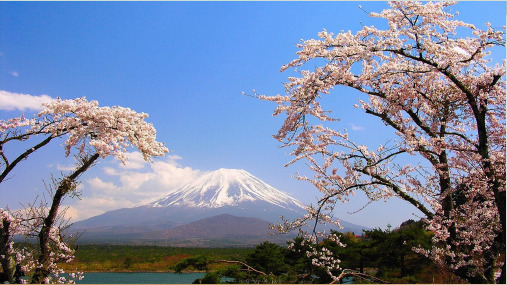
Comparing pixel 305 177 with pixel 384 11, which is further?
pixel 305 177

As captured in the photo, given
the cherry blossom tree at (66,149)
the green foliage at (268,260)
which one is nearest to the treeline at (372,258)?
the green foliage at (268,260)

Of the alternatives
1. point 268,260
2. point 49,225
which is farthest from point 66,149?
point 268,260

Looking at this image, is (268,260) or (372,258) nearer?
(268,260)

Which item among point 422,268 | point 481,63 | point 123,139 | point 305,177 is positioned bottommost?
point 422,268

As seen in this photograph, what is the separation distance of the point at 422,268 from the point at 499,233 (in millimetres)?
13340

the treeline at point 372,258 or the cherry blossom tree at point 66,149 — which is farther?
the treeline at point 372,258

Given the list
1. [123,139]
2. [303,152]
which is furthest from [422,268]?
[123,139]

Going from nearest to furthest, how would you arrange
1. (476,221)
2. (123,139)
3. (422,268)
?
(476,221)
(123,139)
(422,268)

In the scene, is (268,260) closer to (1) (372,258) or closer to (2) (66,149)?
(1) (372,258)

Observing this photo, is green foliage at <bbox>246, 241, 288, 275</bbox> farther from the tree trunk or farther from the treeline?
the tree trunk

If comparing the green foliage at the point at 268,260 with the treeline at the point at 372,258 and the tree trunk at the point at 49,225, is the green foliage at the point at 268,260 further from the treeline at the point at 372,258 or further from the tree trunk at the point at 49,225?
the tree trunk at the point at 49,225

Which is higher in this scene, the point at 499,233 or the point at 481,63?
the point at 481,63

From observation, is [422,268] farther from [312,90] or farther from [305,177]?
[312,90]

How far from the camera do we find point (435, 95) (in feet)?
17.5
